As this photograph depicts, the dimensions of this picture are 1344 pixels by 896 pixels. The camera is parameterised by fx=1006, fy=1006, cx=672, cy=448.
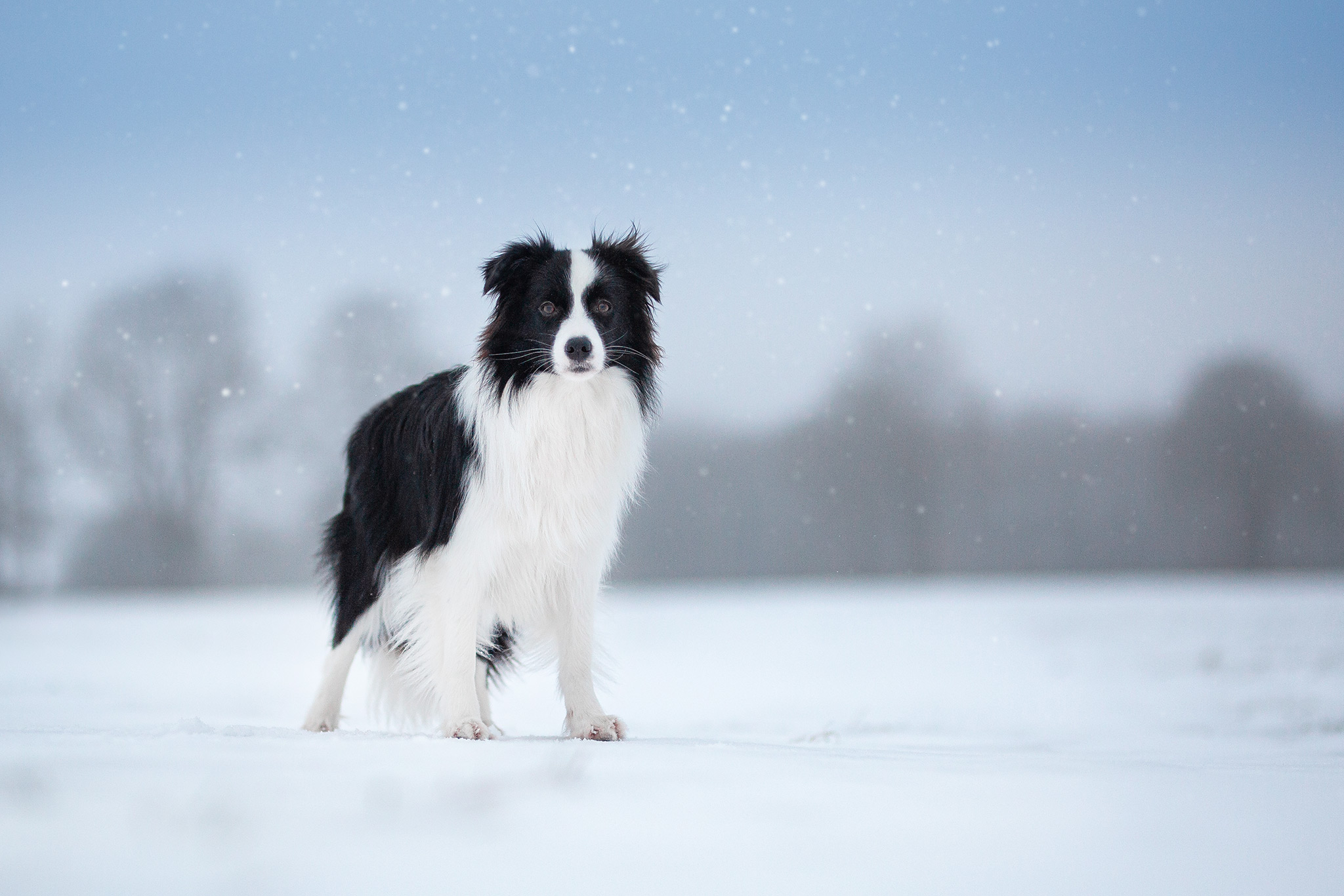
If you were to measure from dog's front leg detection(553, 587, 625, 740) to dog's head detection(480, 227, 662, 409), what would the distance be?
30.8 inches

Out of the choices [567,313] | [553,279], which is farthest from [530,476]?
[553,279]

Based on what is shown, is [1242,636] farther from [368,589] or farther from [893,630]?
[368,589]

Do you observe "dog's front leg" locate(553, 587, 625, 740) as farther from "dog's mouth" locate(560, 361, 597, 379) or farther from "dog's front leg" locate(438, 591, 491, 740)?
"dog's mouth" locate(560, 361, 597, 379)

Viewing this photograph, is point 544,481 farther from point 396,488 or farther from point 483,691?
point 483,691

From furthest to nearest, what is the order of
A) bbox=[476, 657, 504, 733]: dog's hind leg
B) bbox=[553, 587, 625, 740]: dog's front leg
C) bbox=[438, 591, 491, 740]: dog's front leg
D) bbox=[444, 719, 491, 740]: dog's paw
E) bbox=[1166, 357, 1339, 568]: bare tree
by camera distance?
bbox=[1166, 357, 1339, 568]: bare tree, bbox=[476, 657, 504, 733]: dog's hind leg, bbox=[553, 587, 625, 740]: dog's front leg, bbox=[438, 591, 491, 740]: dog's front leg, bbox=[444, 719, 491, 740]: dog's paw

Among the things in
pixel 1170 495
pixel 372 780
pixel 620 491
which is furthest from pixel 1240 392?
pixel 372 780

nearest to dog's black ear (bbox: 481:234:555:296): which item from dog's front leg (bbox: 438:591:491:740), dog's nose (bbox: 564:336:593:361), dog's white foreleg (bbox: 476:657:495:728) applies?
dog's nose (bbox: 564:336:593:361)

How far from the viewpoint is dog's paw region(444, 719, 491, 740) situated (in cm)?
316

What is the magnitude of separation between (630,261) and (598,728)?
161cm

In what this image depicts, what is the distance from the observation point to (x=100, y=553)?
11.5m

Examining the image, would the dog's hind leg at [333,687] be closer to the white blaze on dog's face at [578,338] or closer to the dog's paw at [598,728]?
the dog's paw at [598,728]

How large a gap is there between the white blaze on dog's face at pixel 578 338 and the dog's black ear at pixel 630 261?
0.15 m

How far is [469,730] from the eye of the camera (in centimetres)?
316

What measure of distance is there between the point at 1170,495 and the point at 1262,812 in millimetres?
12274
